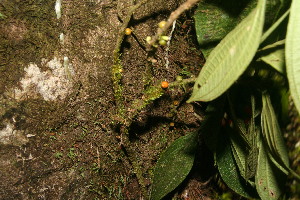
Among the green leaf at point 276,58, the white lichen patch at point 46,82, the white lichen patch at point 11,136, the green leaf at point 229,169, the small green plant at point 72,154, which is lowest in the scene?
the green leaf at point 229,169

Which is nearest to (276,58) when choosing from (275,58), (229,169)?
(275,58)

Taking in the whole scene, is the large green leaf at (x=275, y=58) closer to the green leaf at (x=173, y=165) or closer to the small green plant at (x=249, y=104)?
the small green plant at (x=249, y=104)

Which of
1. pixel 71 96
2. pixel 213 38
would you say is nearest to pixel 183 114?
pixel 213 38

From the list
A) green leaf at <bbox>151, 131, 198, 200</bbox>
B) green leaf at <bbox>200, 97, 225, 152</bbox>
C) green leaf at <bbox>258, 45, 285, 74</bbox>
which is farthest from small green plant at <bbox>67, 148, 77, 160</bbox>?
green leaf at <bbox>258, 45, 285, 74</bbox>

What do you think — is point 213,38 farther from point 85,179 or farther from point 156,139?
point 85,179

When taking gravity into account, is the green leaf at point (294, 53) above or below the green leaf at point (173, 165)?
above

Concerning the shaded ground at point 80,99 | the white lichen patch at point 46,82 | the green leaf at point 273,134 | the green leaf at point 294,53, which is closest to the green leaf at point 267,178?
the green leaf at point 273,134
